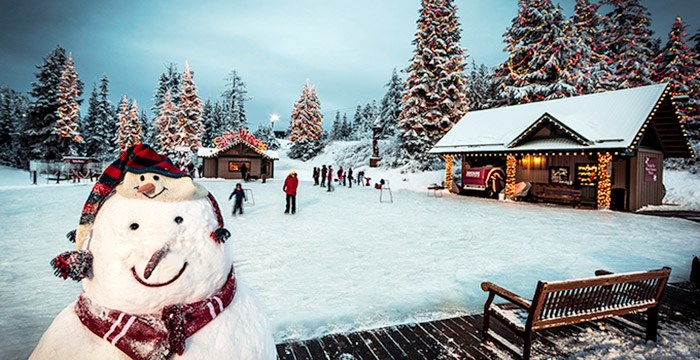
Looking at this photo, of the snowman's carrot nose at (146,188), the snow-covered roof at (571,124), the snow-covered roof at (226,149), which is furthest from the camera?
the snow-covered roof at (226,149)

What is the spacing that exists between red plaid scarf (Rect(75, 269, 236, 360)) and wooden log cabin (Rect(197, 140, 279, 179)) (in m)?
31.2

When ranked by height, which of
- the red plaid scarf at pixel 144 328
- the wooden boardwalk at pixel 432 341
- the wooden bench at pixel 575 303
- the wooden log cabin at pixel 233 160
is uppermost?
the wooden log cabin at pixel 233 160

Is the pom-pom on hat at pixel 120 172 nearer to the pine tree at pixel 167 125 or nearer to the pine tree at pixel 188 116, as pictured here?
the pine tree at pixel 188 116

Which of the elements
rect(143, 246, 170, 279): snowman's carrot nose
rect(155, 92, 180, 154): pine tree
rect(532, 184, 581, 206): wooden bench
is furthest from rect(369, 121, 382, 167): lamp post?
rect(143, 246, 170, 279): snowman's carrot nose

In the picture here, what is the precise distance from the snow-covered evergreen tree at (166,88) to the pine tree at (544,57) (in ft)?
144

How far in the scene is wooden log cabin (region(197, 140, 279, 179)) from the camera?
32.3 m

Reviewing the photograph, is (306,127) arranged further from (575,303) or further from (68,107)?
(575,303)

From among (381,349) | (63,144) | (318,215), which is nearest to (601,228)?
(318,215)

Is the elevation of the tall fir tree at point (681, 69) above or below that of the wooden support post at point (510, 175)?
above

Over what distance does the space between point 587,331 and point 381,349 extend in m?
2.69

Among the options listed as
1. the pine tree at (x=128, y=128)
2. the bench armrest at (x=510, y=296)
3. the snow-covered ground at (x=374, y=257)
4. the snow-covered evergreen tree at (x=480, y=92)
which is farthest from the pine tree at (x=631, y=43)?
the pine tree at (x=128, y=128)

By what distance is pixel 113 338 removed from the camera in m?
1.67

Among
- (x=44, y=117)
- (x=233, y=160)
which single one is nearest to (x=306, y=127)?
(x=233, y=160)

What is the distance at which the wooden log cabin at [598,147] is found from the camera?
1480 centimetres
